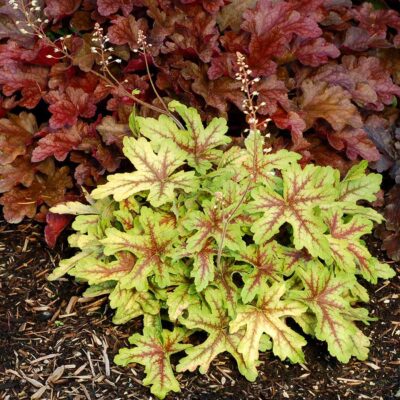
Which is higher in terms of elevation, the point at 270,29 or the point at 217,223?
the point at 270,29

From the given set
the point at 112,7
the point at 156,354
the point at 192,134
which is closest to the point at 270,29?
the point at 192,134

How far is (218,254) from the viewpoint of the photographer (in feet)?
9.79

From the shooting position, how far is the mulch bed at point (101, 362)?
10.0 ft

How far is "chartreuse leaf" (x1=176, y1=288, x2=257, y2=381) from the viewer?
9.91ft

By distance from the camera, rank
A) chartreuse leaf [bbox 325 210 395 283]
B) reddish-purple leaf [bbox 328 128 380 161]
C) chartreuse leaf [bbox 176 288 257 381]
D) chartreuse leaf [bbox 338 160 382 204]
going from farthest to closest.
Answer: reddish-purple leaf [bbox 328 128 380 161]
chartreuse leaf [bbox 338 160 382 204]
chartreuse leaf [bbox 325 210 395 283]
chartreuse leaf [bbox 176 288 257 381]

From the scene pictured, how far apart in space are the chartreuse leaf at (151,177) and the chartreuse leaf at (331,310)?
23.7 inches

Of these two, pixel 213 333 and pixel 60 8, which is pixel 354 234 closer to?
pixel 213 333

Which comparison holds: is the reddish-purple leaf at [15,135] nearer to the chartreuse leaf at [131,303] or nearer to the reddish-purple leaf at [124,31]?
the reddish-purple leaf at [124,31]

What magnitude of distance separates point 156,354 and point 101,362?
0.82 ft

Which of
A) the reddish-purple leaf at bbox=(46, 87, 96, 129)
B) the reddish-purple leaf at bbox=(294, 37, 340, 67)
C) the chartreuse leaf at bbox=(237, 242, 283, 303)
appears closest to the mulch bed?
the chartreuse leaf at bbox=(237, 242, 283, 303)

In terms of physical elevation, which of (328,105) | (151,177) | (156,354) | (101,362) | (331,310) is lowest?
(101,362)

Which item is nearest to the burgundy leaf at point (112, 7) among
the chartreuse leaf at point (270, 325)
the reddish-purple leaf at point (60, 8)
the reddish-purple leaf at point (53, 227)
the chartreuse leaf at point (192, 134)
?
the reddish-purple leaf at point (60, 8)

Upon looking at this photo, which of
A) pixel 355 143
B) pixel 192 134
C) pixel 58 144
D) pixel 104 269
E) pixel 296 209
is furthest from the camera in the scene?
pixel 355 143

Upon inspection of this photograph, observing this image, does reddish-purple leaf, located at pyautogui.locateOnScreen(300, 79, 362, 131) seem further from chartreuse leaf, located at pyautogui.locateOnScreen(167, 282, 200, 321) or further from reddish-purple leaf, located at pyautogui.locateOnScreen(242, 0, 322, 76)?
chartreuse leaf, located at pyautogui.locateOnScreen(167, 282, 200, 321)
